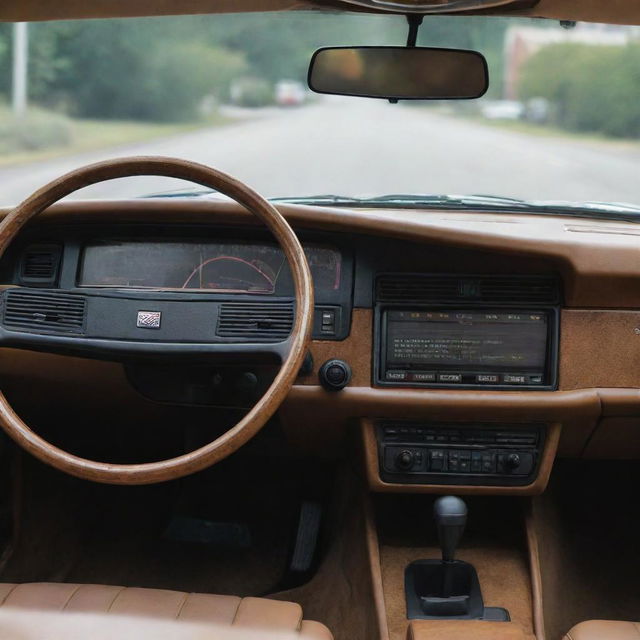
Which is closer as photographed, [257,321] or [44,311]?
[257,321]

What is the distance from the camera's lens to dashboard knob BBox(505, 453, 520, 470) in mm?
2707

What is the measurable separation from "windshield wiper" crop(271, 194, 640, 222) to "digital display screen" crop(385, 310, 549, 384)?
24.0 inches

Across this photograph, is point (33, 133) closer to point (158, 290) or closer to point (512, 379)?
point (158, 290)

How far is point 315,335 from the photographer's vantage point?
8.61 ft

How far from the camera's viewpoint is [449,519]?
8.56ft

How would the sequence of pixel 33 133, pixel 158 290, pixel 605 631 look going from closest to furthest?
1. pixel 605 631
2. pixel 158 290
3. pixel 33 133

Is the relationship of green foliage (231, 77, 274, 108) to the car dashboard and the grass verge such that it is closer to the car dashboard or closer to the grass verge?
the grass verge

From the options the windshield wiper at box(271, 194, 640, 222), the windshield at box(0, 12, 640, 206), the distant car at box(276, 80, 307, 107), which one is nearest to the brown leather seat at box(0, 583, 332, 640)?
the windshield wiper at box(271, 194, 640, 222)

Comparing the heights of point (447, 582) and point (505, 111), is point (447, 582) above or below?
below

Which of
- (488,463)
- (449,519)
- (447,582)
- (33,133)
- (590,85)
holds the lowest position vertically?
(447,582)

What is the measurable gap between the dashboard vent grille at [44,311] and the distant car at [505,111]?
95.6 ft

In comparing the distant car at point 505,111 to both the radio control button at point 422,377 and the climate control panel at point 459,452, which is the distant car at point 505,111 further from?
the radio control button at point 422,377

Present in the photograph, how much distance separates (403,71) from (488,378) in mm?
896

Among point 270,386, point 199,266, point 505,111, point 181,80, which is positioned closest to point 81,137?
point 181,80
